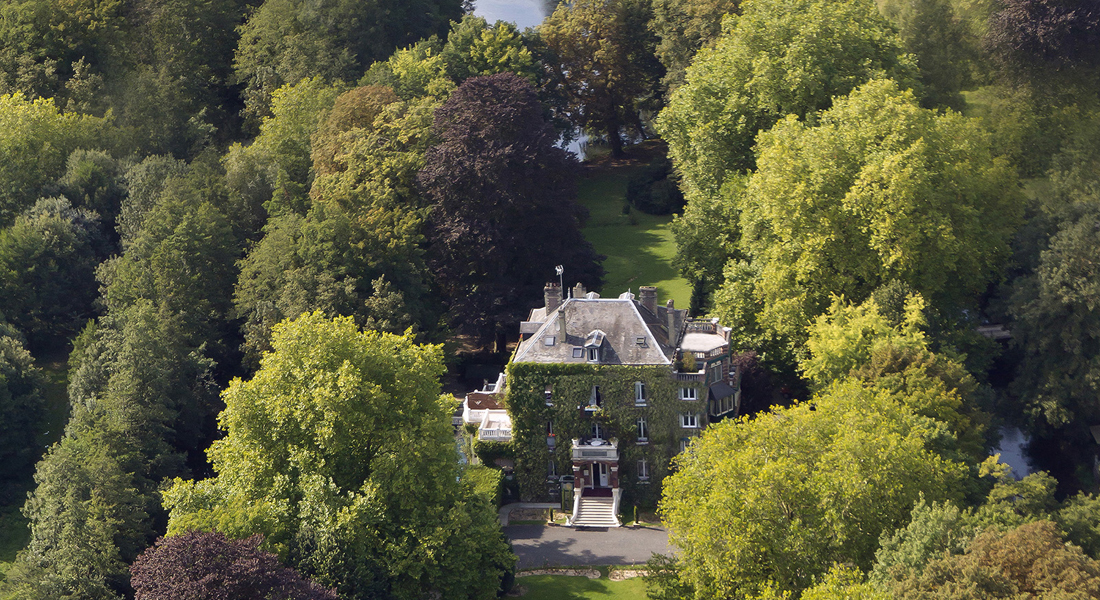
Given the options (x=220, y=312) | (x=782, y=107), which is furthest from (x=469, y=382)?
(x=782, y=107)

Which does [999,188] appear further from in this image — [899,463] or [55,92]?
[55,92]

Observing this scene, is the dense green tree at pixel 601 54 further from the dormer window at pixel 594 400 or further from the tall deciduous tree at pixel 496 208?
the dormer window at pixel 594 400

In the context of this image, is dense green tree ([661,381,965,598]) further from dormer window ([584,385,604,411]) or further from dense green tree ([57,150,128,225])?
dense green tree ([57,150,128,225])

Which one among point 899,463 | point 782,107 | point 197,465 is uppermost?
point 782,107

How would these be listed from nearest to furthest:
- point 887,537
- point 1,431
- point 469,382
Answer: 1. point 887,537
2. point 1,431
3. point 469,382

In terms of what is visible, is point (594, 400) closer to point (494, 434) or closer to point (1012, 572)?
point (494, 434)

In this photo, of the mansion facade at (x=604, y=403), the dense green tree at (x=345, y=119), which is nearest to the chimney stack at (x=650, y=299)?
the mansion facade at (x=604, y=403)

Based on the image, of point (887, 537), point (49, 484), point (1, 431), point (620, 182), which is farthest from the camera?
point (620, 182)
